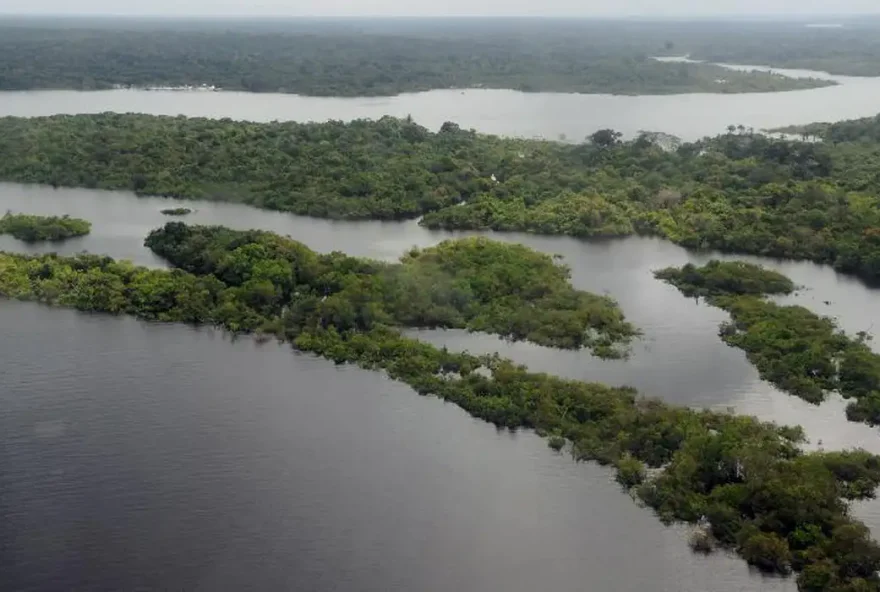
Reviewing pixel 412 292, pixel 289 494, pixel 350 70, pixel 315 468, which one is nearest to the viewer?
pixel 289 494

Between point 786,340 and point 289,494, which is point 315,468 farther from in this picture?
point 786,340

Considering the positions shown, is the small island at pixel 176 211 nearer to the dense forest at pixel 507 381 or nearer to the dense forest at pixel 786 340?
the dense forest at pixel 507 381

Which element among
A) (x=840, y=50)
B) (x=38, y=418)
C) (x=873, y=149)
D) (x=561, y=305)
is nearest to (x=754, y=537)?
(x=561, y=305)

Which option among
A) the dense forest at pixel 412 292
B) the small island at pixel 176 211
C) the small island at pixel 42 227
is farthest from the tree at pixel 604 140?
the small island at pixel 42 227

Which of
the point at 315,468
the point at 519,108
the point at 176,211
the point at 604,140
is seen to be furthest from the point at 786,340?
the point at 519,108

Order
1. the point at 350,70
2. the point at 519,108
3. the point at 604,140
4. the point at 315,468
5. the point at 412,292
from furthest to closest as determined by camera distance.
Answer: the point at 350,70
the point at 519,108
the point at 604,140
the point at 412,292
the point at 315,468

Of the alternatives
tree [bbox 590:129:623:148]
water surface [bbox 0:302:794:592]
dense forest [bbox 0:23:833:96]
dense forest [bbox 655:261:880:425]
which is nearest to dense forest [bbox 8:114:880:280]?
tree [bbox 590:129:623:148]

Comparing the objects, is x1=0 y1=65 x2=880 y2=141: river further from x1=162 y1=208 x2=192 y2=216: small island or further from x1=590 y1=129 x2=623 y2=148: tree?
x1=162 y1=208 x2=192 y2=216: small island
